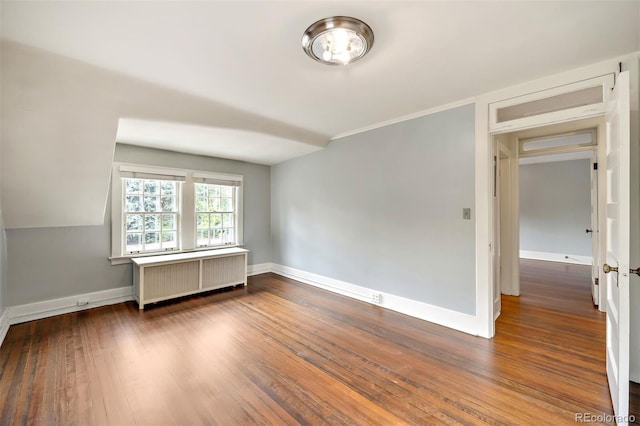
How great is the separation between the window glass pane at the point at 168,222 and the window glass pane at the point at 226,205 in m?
0.84

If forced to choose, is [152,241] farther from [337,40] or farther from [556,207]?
[556,207]

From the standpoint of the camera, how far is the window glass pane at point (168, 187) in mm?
4242

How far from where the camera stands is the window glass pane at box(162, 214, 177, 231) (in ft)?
14.0

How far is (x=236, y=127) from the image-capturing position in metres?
3.20

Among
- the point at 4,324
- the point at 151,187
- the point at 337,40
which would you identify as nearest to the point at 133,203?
the point at 151,187

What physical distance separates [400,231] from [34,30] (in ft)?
11.6

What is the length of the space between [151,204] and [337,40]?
3.71 metres

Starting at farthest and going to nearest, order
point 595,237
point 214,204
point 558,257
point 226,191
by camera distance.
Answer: point 558,257 → point 226,191 → point 214,204 → point 595,237

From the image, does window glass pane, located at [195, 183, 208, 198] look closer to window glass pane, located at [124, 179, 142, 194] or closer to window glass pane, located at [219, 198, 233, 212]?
window glass pane, located at [219, 198, 233, 212]

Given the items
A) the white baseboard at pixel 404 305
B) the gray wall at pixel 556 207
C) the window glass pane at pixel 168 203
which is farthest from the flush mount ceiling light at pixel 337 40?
the gray wall at pixel 556 207

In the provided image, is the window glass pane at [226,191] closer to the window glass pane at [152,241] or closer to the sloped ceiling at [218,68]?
the window glass pane at [152,241]

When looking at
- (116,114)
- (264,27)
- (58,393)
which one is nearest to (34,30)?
(116,114)

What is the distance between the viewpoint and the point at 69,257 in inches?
136

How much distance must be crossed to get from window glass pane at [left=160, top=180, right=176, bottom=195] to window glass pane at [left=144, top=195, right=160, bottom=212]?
6.2 inches
